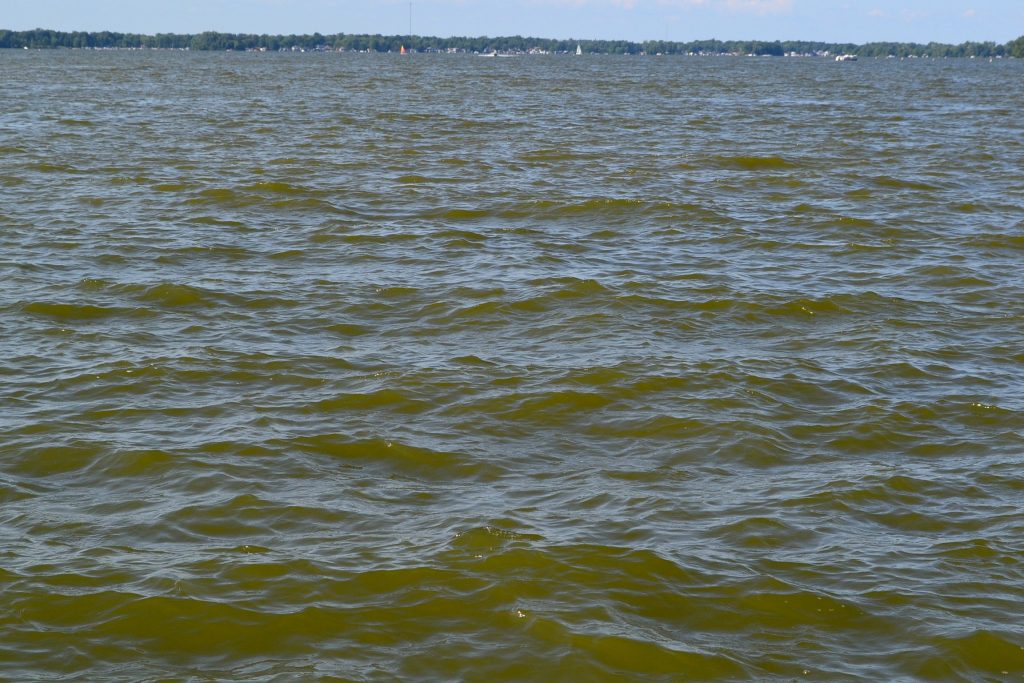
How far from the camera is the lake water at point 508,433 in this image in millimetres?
6863

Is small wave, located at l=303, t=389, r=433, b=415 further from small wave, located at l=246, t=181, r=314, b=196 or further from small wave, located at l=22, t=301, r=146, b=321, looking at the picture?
small wave, located at l=246, t=181, r=314, b=196

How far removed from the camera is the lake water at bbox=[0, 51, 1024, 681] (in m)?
6.86

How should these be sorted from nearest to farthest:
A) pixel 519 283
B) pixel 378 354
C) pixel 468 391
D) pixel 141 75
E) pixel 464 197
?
pixel 468 391 → pixel 378 354 → pixel 519 283 → pixel 464 197 → pixel 141 75

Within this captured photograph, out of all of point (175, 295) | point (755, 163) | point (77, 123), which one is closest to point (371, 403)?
point (175, 295)

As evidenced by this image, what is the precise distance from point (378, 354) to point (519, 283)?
3388 millimetres

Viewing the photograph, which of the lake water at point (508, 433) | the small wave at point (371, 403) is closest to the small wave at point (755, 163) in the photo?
the lake water at point (508, 433)

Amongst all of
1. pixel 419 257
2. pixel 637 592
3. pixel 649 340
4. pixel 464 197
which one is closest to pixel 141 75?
pixel 464 197

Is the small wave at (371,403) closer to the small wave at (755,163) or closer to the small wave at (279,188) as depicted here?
the small wave at (279,188)

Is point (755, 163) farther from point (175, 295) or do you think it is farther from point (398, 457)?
point (398, 457)

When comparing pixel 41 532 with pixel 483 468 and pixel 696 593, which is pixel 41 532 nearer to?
pixel 483 468

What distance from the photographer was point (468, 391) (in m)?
11.1

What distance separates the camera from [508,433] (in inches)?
397

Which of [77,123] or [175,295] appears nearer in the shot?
[175,295]

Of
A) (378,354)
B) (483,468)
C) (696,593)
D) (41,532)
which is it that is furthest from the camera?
(378,354)
